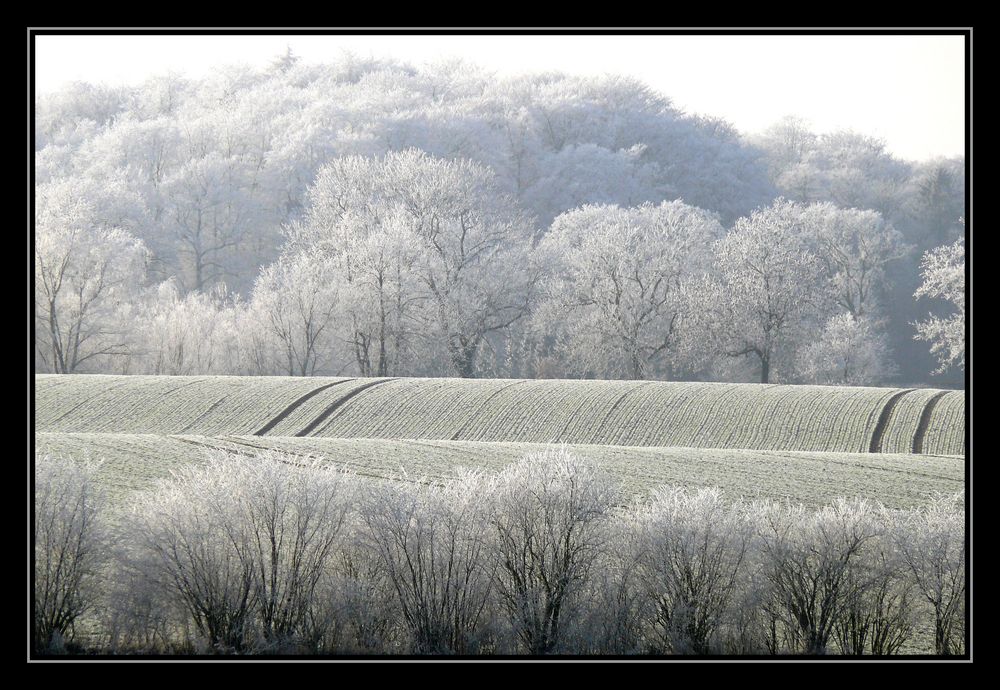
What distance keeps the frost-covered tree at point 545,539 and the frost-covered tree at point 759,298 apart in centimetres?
3596

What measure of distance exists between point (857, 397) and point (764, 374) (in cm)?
1382

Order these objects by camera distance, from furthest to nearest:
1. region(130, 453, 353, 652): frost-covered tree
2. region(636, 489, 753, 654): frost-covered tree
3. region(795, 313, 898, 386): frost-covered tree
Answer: region(795, 313, 898, 386): frost-covered tree < region(636, 489, 753, 654): frost-covered tree < region(130, 453, 353, 652): frost-covered tree

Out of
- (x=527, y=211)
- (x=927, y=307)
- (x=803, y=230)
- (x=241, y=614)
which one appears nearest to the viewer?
(x=241, y=614)

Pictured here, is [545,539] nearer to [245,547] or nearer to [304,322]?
[245,547]

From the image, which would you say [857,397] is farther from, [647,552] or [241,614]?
[241,614]

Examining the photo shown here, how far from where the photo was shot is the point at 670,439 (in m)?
34.0

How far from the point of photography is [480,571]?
17719 millimetres

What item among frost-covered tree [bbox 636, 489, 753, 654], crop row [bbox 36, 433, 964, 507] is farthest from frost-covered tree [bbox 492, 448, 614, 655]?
crop row [bbox 36, 433, 964, 507]

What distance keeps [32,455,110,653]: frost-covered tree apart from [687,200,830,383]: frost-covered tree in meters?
39.4

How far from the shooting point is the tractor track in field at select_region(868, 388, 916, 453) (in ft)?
108

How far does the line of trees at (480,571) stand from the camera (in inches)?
679

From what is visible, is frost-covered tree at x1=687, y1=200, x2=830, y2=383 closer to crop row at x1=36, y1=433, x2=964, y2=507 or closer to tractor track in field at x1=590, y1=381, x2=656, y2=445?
tractor track in field at x1=590, y1=381, x2=656, y2=445

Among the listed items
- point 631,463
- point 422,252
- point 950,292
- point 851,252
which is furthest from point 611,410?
point 851,252
